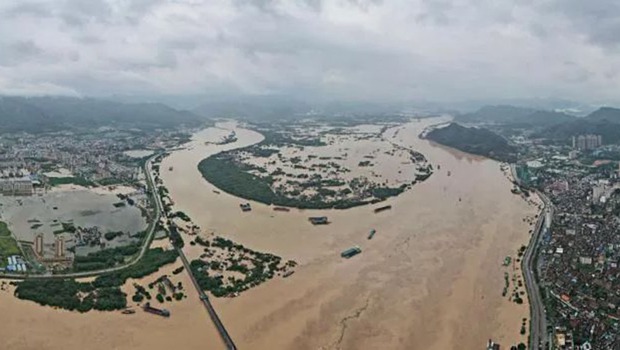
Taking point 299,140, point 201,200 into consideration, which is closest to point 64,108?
point 299,140

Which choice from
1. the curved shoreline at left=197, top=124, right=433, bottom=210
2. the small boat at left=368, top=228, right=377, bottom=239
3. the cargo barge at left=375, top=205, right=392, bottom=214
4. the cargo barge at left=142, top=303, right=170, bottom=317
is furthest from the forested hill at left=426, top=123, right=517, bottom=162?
the cargo barge at left=142, top=303, right=170, bottom=317

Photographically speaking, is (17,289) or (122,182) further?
(122,182)

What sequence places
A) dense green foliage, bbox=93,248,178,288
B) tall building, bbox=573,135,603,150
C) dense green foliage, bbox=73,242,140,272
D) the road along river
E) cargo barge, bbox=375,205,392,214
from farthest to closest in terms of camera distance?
1. tall building, bbox=573,135,603,150
2. cargo barge, bbox=375,205,392,214
3. dense green foliage, bbox=73,242,140,272
4. dense green foliage, bbox=93,248,178,288
5. the road along river

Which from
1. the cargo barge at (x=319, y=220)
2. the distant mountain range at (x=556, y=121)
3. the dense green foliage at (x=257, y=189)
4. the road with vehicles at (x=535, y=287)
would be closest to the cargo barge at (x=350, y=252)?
the cargo barge at (x=319, y=220)

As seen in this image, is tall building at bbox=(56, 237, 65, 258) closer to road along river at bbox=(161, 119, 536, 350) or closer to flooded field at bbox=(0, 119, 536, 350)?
flooded field at bbox=(0, 119, 536, 350)

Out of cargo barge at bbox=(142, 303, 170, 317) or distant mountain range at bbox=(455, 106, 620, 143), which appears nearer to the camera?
cargo barge at bbox=(142, 303, 170, 317)

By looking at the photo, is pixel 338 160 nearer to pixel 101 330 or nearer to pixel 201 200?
pixel 201 200
